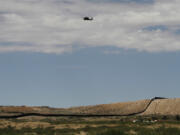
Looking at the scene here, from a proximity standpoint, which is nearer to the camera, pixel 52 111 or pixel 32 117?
pixel 32 117

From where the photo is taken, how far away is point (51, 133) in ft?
181

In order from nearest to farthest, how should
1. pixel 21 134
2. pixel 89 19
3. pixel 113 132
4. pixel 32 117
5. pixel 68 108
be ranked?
1. pixel 113 132
2. pixel 21 134
3. pixel 89 19
4. pixel 32 117
5. pixel 68 108

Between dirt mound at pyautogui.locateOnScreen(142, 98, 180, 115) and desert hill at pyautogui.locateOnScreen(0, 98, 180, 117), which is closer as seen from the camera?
dirt mound at pyautogui.locateOnScreen(142, 98, 180, 115)

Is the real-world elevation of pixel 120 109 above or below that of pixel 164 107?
above

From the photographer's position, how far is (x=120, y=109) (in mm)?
128250

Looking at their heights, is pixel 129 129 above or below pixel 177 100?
below

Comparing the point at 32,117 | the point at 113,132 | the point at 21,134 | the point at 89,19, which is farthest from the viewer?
the point at 32,117

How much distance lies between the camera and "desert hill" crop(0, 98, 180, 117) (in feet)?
391

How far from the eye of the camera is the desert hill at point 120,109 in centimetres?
11908

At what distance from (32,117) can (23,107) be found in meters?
25.1

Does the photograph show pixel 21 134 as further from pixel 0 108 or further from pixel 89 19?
pixel 0 108

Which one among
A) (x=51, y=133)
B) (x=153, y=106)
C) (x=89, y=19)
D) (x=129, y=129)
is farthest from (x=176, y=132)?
(x=153, y=106)

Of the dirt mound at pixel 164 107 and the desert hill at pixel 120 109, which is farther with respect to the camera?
the desert hill at pixel 120 109

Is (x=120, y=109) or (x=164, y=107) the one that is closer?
(x=164, y=107)
